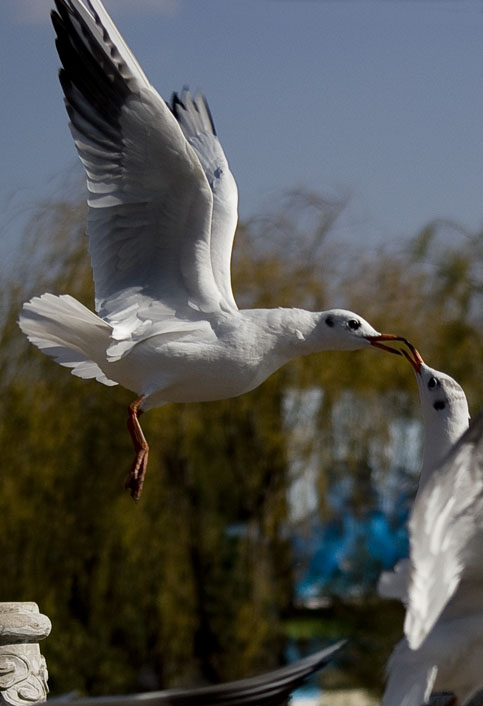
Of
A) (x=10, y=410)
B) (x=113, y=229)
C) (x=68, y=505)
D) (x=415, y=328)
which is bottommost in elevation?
(x=68, y=505)

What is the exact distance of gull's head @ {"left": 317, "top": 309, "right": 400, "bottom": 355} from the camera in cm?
385

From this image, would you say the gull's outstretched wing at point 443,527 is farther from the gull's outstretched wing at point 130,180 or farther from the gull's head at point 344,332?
the gull's outstretched wing at point 130,180

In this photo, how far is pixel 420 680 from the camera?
2.67 metres

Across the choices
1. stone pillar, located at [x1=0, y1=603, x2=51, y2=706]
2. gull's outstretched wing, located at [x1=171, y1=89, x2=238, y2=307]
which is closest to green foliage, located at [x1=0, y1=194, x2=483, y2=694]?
gull's outstretched wing, located at [x1=171, y1=89, x2=238, y2=307]

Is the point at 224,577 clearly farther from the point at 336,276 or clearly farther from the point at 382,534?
the point at 336,276

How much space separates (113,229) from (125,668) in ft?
16.9

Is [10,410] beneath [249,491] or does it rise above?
above

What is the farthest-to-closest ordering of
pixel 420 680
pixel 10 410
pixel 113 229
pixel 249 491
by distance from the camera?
1. pixel 249 491
2. pixel 10 410
3. pixel 113 229
4. pixel 420 680

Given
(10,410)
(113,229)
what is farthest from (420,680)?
(10,410)

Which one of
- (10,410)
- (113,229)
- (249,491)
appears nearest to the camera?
(113,229)

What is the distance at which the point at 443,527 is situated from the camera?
251cm

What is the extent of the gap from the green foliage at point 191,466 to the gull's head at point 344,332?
15.3ft

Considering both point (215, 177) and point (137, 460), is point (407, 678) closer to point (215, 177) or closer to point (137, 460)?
point (137, 460)

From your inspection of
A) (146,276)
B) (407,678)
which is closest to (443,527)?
(407,678)
